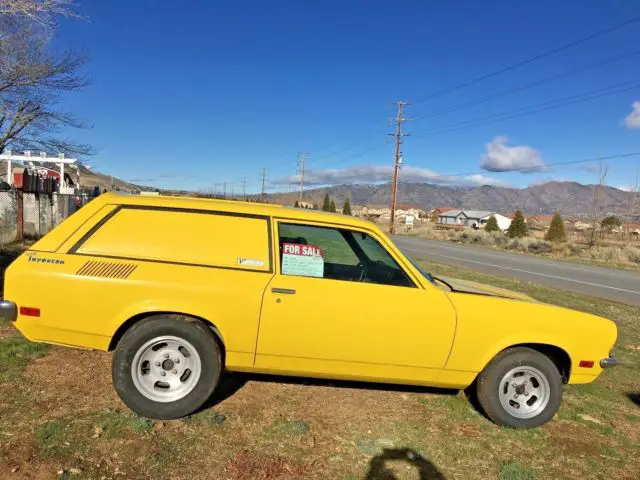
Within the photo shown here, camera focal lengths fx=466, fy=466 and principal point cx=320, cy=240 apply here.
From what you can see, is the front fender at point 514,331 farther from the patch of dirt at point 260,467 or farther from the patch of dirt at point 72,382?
the patch of dirt at point 72,382

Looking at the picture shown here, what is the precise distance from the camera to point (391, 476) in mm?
3150

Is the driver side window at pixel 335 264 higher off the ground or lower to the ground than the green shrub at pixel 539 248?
higher

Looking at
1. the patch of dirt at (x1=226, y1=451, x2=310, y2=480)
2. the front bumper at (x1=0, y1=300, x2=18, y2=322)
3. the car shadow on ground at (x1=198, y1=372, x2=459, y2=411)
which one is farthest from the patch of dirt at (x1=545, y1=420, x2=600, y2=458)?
the front bumper at (x1=0, y1=300, x2=18, y2=322)

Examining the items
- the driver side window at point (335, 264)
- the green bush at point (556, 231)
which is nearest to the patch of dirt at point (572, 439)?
the driver side window at point (335, 264)

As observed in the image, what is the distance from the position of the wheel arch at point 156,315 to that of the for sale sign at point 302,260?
2.36 feet

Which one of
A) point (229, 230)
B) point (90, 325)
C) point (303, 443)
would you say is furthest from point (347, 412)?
point (90, 325)

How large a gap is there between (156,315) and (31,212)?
40.2ft

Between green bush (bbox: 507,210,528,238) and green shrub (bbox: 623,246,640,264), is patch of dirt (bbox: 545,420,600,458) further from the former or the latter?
green bush (bbox: 507,210,528,238)

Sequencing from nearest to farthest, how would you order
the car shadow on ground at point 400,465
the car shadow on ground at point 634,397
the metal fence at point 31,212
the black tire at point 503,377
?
the car shadow on ground at point 400,465 < the black tire at point 503,377 < the car shadow on ground at point 634,397 < the metal fence at point 31,212

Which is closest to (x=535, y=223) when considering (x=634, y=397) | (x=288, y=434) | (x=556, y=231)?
(x=556, y=231)

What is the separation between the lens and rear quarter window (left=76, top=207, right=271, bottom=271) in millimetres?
3648

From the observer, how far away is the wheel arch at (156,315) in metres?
3.59

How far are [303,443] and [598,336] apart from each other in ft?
8.68

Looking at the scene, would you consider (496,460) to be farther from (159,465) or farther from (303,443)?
(159,465)
